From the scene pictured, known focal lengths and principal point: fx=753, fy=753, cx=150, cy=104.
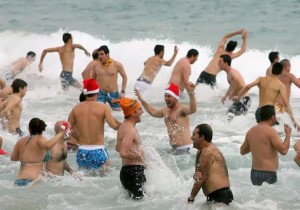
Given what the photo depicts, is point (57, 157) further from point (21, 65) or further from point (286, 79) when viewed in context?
point (21, 65)

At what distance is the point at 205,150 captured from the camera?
854 cm

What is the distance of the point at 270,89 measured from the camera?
41.6ft

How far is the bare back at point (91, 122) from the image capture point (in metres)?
10.8

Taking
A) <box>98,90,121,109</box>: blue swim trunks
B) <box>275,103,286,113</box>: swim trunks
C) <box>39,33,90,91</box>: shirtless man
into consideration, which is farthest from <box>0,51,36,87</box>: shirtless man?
<box>275,103,286,113</box>: swim trunks

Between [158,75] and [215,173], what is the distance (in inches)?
479

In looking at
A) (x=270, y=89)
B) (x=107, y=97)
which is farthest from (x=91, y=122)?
(x=107, y=97)

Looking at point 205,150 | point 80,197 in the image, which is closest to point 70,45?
point 80,197

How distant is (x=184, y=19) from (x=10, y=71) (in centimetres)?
1044

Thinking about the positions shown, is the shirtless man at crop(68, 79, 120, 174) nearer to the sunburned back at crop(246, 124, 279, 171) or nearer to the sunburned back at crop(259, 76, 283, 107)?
the sunburned back at crop(246, 124, 279, 171)

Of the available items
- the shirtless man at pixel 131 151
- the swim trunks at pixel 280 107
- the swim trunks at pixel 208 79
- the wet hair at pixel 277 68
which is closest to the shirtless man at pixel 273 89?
the wet hair at pixel 277 68

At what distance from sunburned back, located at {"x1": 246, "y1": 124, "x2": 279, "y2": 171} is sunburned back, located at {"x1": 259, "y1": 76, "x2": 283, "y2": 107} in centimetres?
295

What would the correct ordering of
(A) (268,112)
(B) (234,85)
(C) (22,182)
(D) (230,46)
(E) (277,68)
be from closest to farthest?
(A) (268,112) → (C) (22,182) → (E) (277,68) → (B) (234,85) → (D) (230,46)

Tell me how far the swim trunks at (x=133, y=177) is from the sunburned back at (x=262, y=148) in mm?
1517

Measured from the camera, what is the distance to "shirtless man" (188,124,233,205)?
848cm
